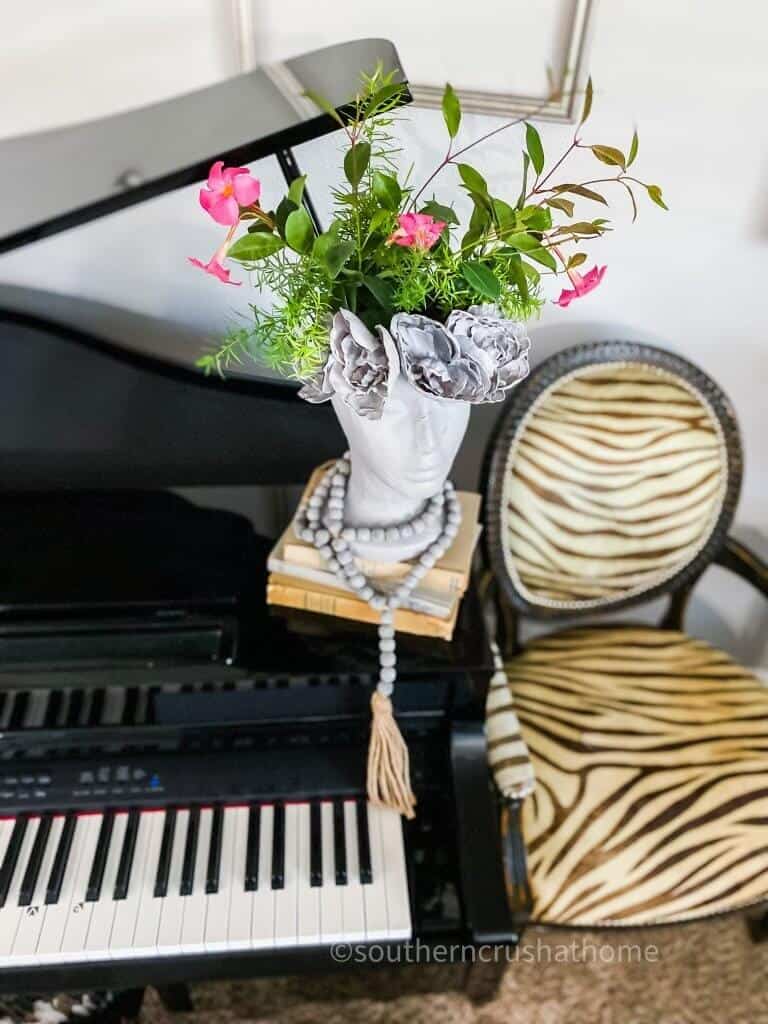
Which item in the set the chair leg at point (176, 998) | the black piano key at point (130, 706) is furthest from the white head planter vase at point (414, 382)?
the chair leg at point (176, 998)

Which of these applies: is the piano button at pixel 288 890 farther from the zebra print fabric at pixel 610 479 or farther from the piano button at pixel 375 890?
the zebra print fabric at pixel 610 479

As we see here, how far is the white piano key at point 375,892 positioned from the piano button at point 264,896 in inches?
4.4

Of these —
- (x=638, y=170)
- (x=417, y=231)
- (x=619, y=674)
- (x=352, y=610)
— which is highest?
(x=638, y=170)

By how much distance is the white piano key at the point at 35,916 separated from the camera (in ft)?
2.96

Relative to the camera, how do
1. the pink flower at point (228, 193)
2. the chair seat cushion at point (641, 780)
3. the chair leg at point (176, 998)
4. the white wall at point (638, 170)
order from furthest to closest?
the chair leg at point (176, 998), the chair seat cushion at point (641, 780), the white wall at point (638, 170), the pink flower at point (228, 193)

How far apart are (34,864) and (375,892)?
16.0 inches

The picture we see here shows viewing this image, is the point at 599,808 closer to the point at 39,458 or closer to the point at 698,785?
the point at 698,785

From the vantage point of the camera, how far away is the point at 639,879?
1133 mm

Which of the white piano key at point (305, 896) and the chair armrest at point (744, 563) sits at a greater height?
the chair armrest at point (744, 563)

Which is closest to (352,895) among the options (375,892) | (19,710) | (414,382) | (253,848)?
(375,892)

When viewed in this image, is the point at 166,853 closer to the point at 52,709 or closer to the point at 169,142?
the point at 52,709

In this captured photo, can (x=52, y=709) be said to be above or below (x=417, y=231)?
below

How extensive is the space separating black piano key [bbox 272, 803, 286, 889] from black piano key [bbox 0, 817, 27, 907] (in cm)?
31

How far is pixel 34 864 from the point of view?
0.95 meters
